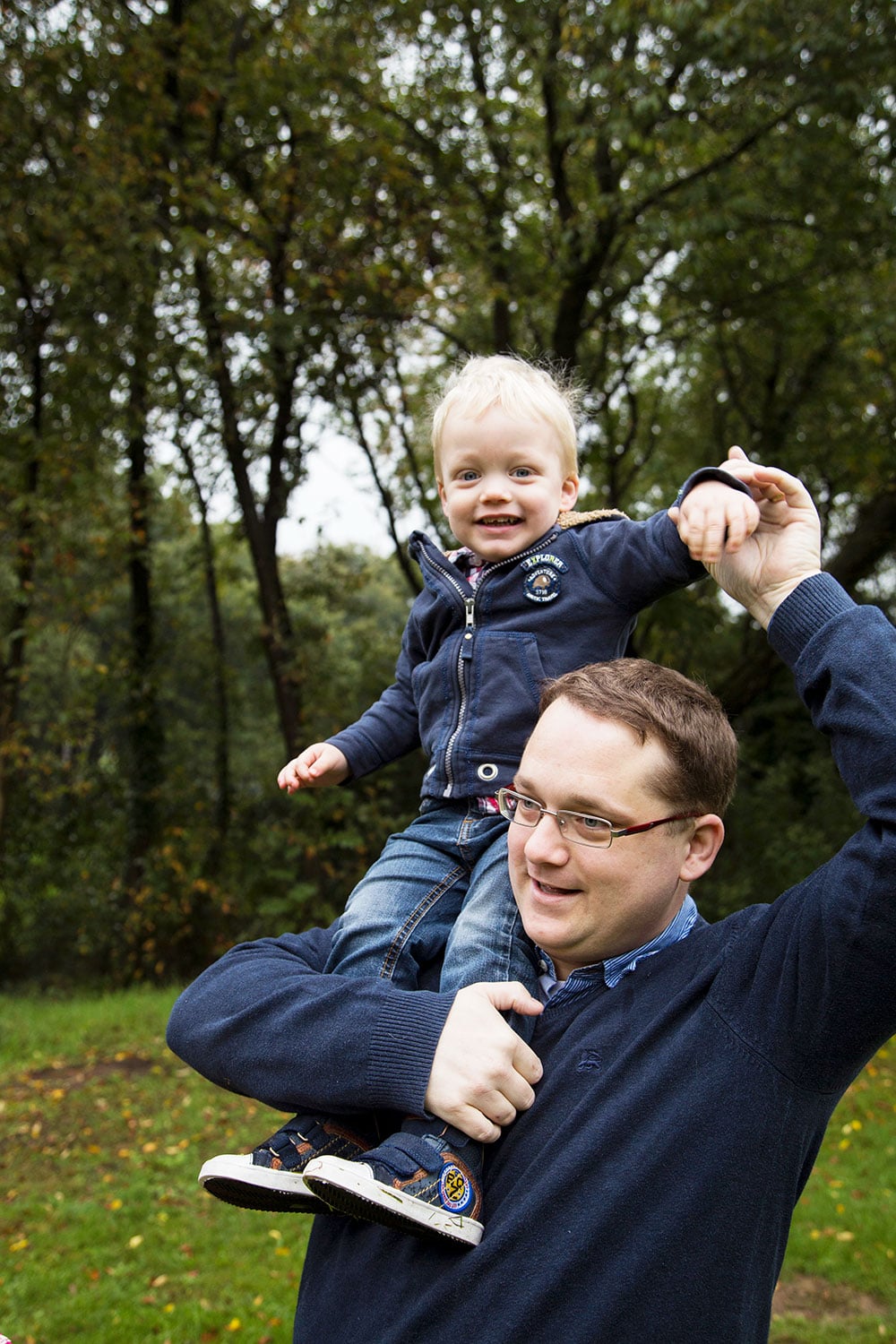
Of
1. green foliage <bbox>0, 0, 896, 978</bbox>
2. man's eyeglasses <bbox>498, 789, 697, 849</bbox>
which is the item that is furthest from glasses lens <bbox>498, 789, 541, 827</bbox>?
green foliage <bbox>0, 0, 896, 978</bbox>

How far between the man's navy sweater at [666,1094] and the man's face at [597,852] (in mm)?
106

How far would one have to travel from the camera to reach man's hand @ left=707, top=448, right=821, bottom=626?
1663mm

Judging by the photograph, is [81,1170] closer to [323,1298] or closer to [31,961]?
[323,1298]

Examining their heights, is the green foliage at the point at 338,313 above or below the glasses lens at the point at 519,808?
above

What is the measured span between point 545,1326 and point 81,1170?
5.71 m

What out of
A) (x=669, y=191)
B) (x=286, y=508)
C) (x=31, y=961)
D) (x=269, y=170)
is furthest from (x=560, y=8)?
(x=31, y=961)

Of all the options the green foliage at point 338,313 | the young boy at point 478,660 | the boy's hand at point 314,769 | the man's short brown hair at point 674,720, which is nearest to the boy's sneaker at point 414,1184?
the young boy at point 478,660

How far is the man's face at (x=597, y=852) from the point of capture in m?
1.71

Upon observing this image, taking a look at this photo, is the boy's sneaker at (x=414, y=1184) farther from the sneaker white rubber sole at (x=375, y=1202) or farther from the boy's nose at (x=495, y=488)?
the boy's nose at (x=495, y=488)

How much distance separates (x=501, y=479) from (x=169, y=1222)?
501 centimetres

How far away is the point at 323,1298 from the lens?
1699 mm

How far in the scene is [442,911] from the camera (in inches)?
82.0

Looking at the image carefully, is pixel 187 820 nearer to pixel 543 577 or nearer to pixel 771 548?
pixel 543 577

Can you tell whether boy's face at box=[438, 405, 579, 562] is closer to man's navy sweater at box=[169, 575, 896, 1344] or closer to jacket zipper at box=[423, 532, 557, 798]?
jacket zipper at box=[423, 532, 557, 798]
